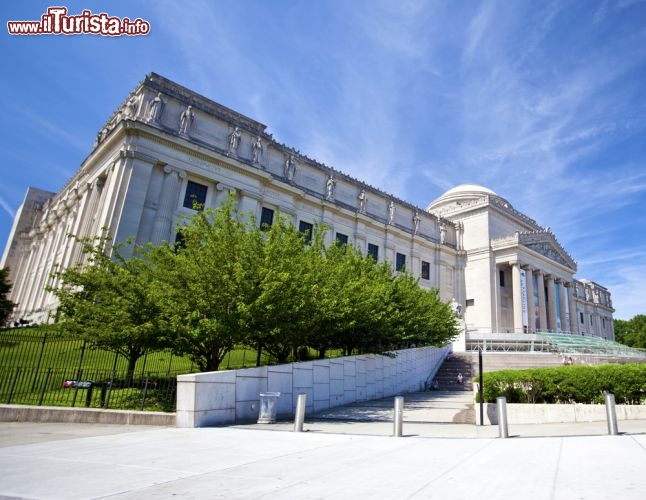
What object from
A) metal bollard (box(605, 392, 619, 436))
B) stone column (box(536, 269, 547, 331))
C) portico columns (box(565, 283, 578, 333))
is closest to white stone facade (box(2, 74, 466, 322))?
stone column (box(536, 269, 547, 331))

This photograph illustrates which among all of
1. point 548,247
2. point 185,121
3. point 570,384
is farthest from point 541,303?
point 185,121

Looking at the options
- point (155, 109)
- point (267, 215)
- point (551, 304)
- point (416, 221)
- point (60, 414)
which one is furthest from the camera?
point (551, 304)

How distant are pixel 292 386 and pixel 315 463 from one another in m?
7.14

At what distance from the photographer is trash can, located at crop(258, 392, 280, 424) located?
11.2m

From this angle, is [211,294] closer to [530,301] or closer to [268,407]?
[268,407]

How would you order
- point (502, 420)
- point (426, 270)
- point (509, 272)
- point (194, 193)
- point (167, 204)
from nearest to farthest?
point (502, 420)
point (167, 204)
point (194, 193)
point (426, 270)
point (509, 272)

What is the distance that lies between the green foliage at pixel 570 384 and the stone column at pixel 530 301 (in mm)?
41155

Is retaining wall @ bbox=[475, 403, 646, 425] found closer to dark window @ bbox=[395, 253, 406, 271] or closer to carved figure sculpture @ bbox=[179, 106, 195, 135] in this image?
carved figure sculpture @ bbox=[179, 106, 195, 135]

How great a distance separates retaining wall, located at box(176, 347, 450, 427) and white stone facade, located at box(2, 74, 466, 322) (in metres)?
10.3

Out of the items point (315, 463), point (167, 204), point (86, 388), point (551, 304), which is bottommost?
point (315, 463)

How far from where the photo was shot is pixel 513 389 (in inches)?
538

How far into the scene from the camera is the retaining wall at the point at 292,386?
1027cm

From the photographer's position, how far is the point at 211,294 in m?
12.6

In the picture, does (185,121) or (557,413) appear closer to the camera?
(557,413)
